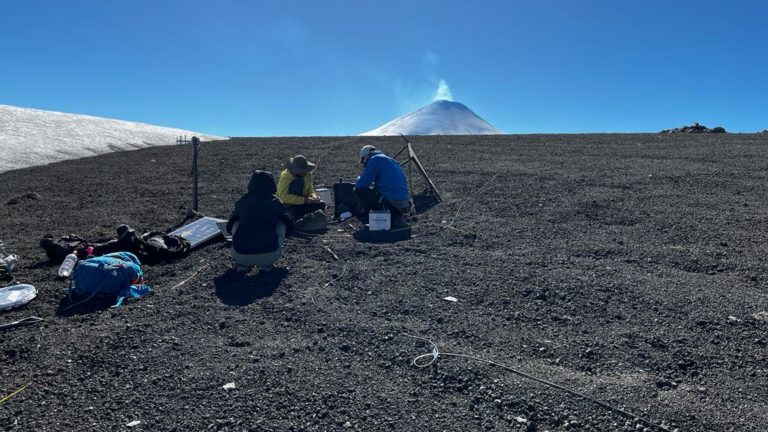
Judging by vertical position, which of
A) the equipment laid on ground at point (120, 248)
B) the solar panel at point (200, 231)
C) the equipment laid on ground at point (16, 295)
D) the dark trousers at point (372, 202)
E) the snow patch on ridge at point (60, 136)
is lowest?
the equipment laid on ground at point (16, 295)

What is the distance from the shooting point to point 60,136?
22.6 meters

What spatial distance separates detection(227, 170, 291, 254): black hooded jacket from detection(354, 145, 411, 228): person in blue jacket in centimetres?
273

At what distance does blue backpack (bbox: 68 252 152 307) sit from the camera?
211 inches

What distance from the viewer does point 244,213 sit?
6.38 meters

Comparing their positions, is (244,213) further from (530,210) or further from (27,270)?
(530,210)

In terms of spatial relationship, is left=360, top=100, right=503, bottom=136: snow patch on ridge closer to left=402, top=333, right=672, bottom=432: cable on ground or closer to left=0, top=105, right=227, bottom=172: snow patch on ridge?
left=0, top=105, right=227, bottom=172: snow patch on ridge

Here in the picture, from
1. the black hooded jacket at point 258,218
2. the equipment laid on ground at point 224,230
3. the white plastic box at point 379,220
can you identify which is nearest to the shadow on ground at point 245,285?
the black hooded jacket at point 258,218

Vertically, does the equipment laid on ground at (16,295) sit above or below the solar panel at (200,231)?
below

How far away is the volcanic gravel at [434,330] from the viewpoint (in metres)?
3.36

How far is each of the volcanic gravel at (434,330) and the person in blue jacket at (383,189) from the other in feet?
1.76

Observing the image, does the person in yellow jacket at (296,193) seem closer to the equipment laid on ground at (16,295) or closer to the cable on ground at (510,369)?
the equipment laid on ground at (16,295)

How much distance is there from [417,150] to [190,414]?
54.6 feet

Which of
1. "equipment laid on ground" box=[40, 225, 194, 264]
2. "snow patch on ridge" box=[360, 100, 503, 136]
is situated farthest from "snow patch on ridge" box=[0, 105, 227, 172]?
"snow patch on ridge" box=[360, 100, 503, 136]

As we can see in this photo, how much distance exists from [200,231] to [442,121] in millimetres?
56040
